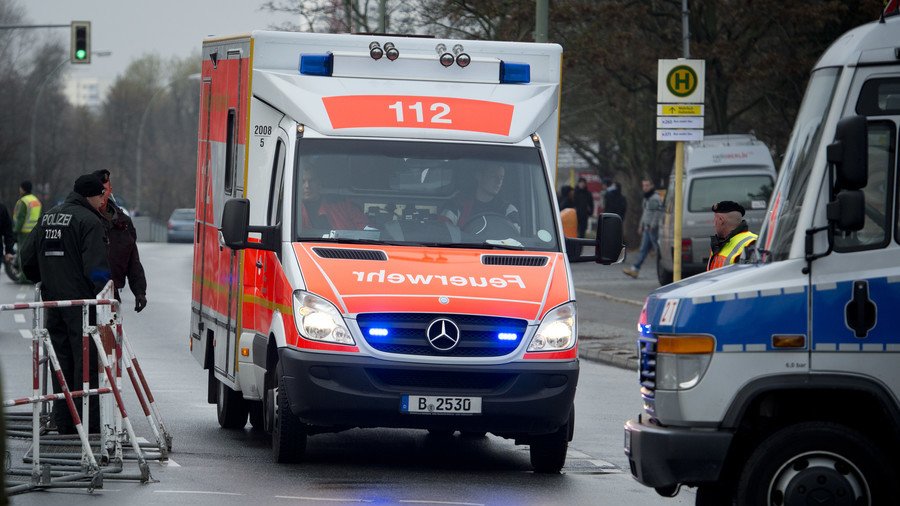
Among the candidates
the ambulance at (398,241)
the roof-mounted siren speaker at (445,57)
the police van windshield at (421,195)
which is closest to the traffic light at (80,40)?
the ambulance at (398,241)

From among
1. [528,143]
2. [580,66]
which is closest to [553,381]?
[528,143]

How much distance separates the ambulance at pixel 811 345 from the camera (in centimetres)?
761

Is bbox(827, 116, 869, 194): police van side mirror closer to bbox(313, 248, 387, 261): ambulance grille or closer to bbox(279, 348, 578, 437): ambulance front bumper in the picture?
bbox(279, 348, 578, 437): ambulance front bumper

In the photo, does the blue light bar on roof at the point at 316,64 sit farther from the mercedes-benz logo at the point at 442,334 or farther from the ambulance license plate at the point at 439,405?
the ambulance license plate at the point at 439,405

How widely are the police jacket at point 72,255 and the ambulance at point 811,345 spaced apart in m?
5.21

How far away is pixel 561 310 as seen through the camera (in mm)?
10719

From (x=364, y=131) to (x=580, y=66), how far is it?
1011 inches

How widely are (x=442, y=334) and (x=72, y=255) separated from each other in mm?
3053

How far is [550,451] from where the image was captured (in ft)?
36.4

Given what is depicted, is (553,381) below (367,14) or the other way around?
below

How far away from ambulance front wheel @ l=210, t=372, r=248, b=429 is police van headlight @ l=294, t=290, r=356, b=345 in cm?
260

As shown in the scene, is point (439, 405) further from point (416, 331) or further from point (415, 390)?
point (416, 331)

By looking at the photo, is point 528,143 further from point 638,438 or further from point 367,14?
point 367,14

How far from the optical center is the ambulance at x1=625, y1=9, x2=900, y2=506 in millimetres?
7613
